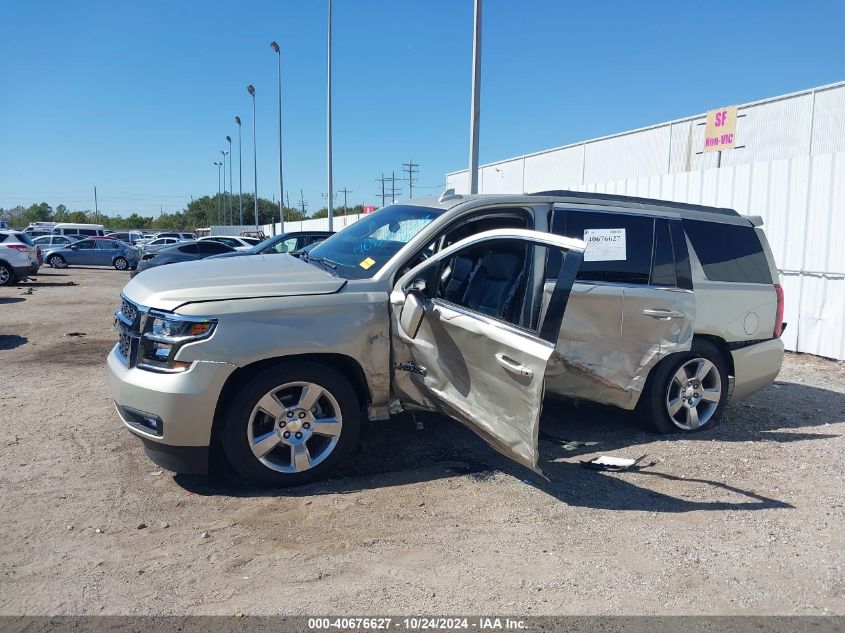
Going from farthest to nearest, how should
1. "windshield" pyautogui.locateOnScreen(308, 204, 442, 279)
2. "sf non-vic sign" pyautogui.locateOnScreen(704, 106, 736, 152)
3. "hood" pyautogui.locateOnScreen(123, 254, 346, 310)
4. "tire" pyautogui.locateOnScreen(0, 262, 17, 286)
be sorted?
"sf non-vic sign" pyautogui.locateOnScreen(704, 106, 736, 152)
"tire" pyautogui.locateOnScreen(0, 262, 17, 286)
"windshield" pyautogui.locateOnScreen(308, 204, 442, 279)
"hood" pyautogui.locateOnScreen(123, 254, 346, 310)

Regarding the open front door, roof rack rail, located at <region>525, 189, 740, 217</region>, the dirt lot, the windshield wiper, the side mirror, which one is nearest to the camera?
the dirt lot

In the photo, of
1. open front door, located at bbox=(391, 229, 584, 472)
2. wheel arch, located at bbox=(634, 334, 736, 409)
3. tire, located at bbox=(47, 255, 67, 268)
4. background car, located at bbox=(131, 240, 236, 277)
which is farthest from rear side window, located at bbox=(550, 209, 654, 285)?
tire, located at bbox=(47, 255, 67, 268)

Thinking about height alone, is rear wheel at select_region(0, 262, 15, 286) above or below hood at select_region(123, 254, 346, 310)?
below

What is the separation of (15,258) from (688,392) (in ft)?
65.1

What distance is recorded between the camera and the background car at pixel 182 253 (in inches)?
834

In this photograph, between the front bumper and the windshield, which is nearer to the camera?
the front bumper

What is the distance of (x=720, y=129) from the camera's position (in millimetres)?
26234

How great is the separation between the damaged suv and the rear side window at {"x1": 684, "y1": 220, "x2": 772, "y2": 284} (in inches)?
0.7

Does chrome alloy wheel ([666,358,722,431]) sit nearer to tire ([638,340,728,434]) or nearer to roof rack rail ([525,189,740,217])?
tire ([638,340,728,434])

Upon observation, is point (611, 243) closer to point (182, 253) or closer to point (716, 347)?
point (716, 347)

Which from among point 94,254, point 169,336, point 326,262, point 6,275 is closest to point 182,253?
point 6,275

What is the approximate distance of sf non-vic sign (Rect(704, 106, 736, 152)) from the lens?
1019 inches

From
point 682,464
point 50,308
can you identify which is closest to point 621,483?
point 682,464

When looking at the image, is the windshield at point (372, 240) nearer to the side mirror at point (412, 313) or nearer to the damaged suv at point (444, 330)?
the damaged suv at point (444, 330)
